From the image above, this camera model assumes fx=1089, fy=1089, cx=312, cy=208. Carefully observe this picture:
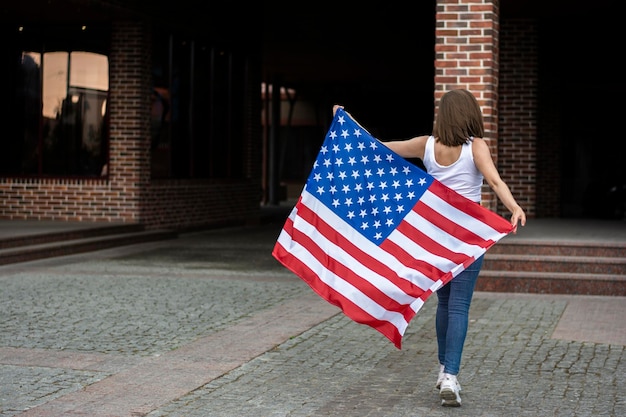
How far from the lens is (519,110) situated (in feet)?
56.5

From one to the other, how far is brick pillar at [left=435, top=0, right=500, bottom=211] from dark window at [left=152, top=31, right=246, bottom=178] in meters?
8.13

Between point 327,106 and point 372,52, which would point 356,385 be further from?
point 327,106

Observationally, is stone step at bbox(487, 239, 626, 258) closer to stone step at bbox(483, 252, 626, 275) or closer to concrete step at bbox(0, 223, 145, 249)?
stone step at bbox(483, 252, 626, 275)

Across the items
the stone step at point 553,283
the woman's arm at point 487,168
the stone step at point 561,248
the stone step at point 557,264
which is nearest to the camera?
the woman's arm at point 487,168

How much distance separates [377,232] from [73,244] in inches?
387

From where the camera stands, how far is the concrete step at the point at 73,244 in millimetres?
14305

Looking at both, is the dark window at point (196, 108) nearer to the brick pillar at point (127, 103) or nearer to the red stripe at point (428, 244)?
the brick pillar at point (127, 103)

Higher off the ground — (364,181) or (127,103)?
(127,103)

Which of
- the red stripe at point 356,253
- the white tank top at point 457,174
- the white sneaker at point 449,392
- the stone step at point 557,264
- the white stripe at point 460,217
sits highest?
the white tank top at point 457,174

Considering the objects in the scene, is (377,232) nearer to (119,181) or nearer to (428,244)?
(428,244)

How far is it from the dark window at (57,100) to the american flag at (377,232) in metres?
12.4

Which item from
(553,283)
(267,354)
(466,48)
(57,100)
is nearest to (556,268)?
(553,283)

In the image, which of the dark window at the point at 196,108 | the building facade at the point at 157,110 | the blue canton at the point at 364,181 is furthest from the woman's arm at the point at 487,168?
the dark window at the point at 196,108

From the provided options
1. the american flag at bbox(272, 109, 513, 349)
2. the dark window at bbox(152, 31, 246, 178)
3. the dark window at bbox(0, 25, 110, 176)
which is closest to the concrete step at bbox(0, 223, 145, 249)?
the dark window at bbox(0, 25, 110, 176)
